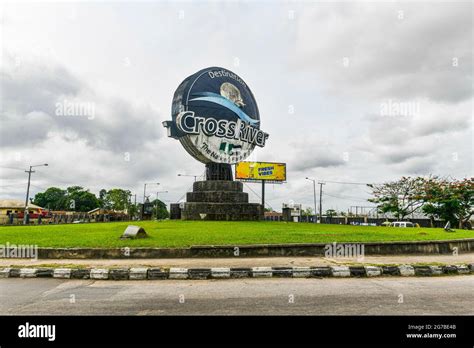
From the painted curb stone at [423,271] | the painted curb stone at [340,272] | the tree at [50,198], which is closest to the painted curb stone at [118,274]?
the painted curb stone at [340,272]

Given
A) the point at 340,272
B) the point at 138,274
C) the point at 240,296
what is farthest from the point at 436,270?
the point at 138,274

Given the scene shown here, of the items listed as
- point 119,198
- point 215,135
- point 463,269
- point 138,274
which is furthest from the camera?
point 119,198

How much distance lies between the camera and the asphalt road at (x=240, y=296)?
5266mm

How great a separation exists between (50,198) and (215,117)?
94.0m

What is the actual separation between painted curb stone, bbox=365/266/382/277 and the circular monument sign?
68.0 ft

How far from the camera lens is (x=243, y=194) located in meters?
29.2

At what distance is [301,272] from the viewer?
833 cm

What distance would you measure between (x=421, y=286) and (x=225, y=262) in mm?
4930

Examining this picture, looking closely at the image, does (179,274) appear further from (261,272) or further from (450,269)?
(450,269)

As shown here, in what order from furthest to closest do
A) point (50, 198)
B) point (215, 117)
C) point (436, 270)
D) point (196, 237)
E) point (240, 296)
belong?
1. point (50, 198)
2. point (215, 117)
3. point (196, 237)
4. point (436, 270)
5. point (240, 296)

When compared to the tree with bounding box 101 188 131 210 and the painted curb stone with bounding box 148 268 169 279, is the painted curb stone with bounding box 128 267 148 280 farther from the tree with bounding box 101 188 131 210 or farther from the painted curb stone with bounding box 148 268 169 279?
the tree with bounding box 101 188 131 210
